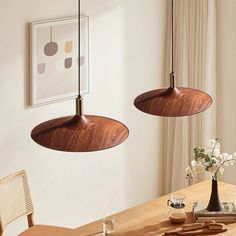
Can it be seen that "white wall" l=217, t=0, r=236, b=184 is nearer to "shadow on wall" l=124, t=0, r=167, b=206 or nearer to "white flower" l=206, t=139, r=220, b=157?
"shadow on wall" l=124, t=0, r=167, b=206

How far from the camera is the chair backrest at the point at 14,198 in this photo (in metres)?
5.05

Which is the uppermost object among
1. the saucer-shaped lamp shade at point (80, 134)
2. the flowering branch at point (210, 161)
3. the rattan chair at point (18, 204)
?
the saucer-shaped lamp shade at point (80, 134)

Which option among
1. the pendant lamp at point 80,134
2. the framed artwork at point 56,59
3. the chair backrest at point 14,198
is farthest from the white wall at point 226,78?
the pendant lamp at point 80,134

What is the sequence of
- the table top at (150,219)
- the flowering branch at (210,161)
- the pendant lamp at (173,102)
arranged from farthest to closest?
the flowering branch at (210,161) < the table top at (150,219) < the pendant lamp at (173,102)

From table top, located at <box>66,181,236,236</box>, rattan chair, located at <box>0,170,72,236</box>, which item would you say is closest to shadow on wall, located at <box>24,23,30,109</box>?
rattan chair, located at <box>0,170,72,236</box>

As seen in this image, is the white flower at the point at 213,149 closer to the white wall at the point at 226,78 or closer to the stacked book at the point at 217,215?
the stacked book at the point at 217,215

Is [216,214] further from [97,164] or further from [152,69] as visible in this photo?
[152,69]

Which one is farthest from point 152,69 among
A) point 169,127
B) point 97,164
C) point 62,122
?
point 62,122

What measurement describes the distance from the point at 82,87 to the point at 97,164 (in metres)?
0.70

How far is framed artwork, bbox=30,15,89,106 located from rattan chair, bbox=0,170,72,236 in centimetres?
67

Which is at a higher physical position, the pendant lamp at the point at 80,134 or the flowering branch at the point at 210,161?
the pendant lamp at the point at 80,134

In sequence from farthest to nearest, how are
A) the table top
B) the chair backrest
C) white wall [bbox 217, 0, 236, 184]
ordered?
white wall [bbox 217, 0, 236, 184], the chair backrest, the table top

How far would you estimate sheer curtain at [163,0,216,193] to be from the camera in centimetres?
645

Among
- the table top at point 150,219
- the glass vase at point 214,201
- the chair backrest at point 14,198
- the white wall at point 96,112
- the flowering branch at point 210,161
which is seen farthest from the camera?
the white wall at point 96,112
